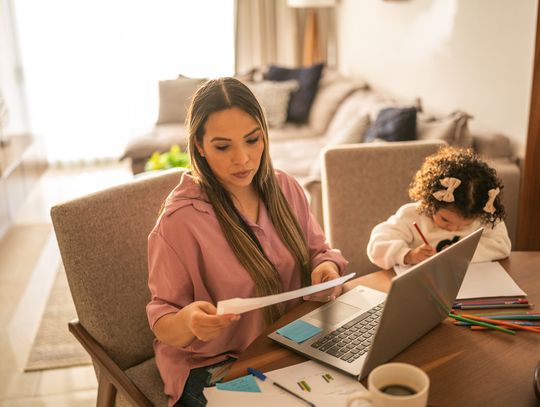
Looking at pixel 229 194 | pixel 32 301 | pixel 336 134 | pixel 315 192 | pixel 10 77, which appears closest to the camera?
pixel 229 194

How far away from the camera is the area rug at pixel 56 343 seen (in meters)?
2.44

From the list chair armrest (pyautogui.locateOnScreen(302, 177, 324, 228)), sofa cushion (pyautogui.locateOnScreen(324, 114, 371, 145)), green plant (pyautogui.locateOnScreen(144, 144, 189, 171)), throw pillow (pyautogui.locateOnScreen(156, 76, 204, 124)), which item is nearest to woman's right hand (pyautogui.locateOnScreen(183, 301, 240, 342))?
chair armrest (pyautogui.locateOnScreen(302, 177, 324, 228))

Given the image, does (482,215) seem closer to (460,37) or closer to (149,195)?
(149,195)

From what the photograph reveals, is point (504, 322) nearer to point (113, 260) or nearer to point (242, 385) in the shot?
point (242, 385)

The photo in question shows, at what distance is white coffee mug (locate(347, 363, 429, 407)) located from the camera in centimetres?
79

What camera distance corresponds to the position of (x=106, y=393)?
136 cm

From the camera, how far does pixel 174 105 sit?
4.63m

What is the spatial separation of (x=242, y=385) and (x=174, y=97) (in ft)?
12.6

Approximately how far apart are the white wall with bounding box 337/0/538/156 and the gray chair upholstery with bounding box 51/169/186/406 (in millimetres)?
1604

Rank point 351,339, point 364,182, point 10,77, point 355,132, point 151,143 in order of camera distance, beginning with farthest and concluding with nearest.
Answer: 1. point 10,77
2. point 151,143
3. point 355,132
4. point 364,182
5. point 351,339

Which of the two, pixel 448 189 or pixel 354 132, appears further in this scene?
pixel 354 132

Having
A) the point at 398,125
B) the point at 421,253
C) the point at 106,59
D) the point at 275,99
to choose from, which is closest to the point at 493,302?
the point at 421,253

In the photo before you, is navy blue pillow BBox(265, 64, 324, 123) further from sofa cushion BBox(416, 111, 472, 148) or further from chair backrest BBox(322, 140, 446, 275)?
chair backrest BBox(322, 140, 446, 275)

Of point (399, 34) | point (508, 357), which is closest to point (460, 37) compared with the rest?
point (399, 34)
